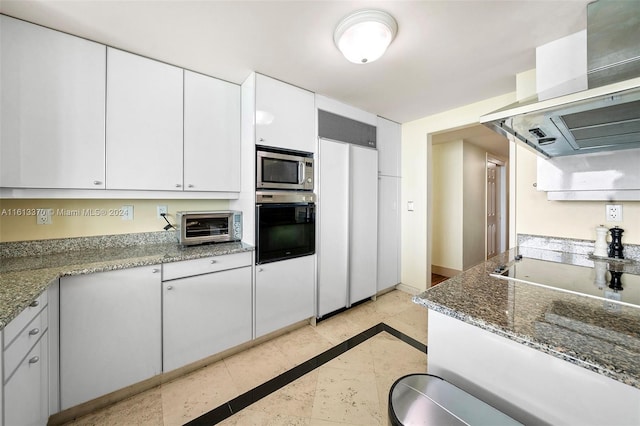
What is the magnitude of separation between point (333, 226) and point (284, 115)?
116 centimetres

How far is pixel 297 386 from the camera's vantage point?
1.69 m

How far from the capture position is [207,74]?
2074mm

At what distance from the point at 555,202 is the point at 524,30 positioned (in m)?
1.20

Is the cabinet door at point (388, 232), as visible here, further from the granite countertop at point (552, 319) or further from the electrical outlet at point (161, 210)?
A: the electrical outlet at point (161, 210)

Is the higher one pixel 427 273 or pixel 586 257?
pixel 586 257

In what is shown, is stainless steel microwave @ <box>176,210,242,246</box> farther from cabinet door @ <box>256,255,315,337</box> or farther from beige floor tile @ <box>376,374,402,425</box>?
beige floor tile @ <box>376,374,402,425</box>

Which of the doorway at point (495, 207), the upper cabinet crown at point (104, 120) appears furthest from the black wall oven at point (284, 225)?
the doorway at point (495, 207)

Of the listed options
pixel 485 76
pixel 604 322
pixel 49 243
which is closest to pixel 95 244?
pixel 49 243

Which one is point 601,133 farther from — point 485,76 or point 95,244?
point 95,244

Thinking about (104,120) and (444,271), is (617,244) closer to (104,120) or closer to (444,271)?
(444,271)

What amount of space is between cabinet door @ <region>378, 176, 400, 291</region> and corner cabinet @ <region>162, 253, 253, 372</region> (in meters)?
1.75

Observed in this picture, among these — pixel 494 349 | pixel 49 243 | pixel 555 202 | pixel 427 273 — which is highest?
pixel 555 202

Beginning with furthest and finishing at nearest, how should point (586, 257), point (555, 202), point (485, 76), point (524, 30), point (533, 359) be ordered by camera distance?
1. point (485, 76)
2. point (555, 202)
3. point (586, 257)
4. point (524, 30)
5. point (533, 359)

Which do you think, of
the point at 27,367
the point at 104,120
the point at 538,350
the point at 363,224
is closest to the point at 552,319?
the point at 538,350
